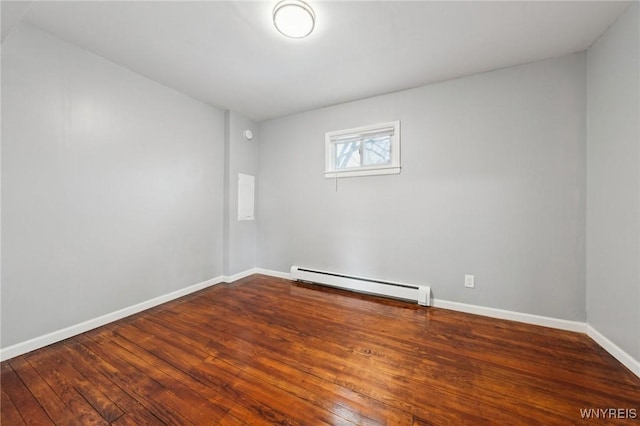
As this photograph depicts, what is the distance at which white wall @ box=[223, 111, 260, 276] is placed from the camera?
11.3 ft

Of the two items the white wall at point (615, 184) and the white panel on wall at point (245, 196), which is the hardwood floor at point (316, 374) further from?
the white panel on wall at point (245, 196)

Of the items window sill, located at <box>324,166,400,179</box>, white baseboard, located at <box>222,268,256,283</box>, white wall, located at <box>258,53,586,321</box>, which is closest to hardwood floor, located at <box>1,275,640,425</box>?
white wall, located at <box>258,53,586,321</box>

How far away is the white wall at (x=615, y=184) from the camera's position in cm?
159

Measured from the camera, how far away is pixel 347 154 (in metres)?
3.29

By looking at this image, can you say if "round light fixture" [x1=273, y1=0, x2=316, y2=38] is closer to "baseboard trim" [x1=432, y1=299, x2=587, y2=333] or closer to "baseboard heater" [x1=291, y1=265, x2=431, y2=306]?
"baseboard heater" [x1=291, y1=265, x2=431, y2=306]

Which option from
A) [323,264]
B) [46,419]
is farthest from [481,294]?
[46,419]

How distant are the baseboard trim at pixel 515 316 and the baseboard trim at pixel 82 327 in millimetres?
3091

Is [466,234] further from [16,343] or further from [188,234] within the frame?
[16,343]

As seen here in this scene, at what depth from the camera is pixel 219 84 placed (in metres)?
2.71

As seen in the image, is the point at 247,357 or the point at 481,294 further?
the point at 481,294

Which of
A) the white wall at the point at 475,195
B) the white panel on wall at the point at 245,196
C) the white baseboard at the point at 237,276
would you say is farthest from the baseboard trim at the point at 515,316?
the white panel on wall at the point at 245,196

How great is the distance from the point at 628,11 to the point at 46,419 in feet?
14.4

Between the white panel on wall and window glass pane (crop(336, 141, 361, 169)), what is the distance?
1.47 meters

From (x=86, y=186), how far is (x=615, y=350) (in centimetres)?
445
